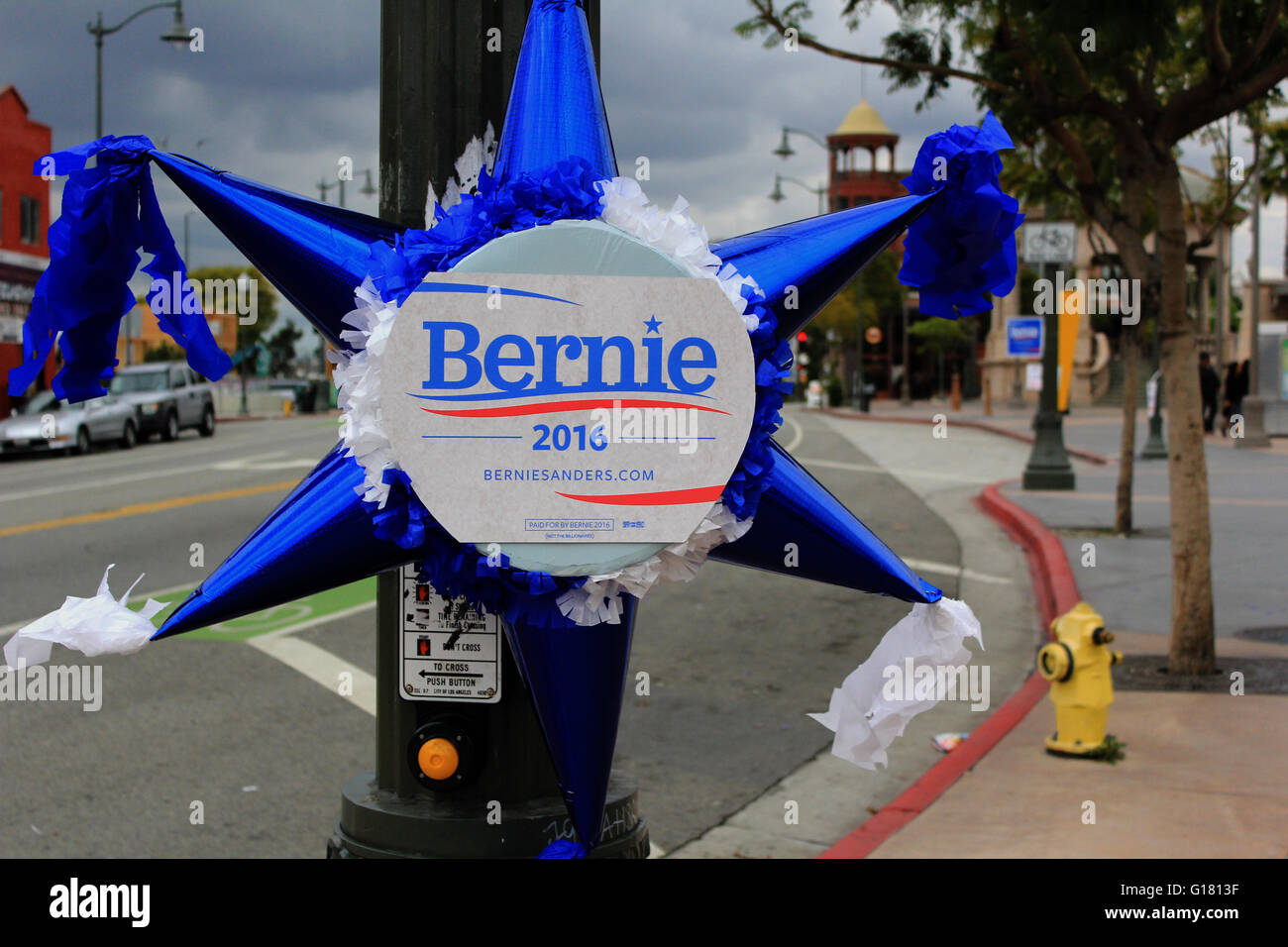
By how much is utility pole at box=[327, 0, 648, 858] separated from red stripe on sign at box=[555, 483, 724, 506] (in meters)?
0.49

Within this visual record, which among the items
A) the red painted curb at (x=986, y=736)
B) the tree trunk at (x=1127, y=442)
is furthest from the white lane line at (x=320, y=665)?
the tree trunk at (x=1127, y=442)

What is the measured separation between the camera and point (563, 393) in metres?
1.68

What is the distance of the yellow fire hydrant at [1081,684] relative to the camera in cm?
547

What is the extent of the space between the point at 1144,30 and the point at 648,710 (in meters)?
3.98

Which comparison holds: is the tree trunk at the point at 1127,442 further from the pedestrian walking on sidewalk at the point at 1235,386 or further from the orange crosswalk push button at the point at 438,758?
the pedestrian walking on sidewalk at the point at 1235,386

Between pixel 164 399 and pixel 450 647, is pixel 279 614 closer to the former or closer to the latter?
pixel 450 647

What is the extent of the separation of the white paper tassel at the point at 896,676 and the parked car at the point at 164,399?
24.9 meters

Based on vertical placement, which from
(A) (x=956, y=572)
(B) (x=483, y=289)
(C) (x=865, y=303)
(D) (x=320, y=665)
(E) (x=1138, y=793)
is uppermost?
(C) (x=865, y=303)

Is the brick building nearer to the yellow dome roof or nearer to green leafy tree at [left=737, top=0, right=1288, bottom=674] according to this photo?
the yellow dome roof

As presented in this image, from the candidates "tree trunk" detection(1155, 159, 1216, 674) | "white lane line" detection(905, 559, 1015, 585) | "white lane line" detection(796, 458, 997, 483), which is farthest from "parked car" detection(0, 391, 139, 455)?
"tree trunk" detection(1155, 159, 1216, 674)

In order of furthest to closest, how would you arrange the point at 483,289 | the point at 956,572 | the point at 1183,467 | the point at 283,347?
the point at 283,347, the point at 956,572, the point at 1183,467, the point at 483,289

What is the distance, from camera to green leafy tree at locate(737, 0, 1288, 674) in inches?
247

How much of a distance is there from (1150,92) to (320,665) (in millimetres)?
5831

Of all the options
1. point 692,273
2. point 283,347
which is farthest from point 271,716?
point 283,347
